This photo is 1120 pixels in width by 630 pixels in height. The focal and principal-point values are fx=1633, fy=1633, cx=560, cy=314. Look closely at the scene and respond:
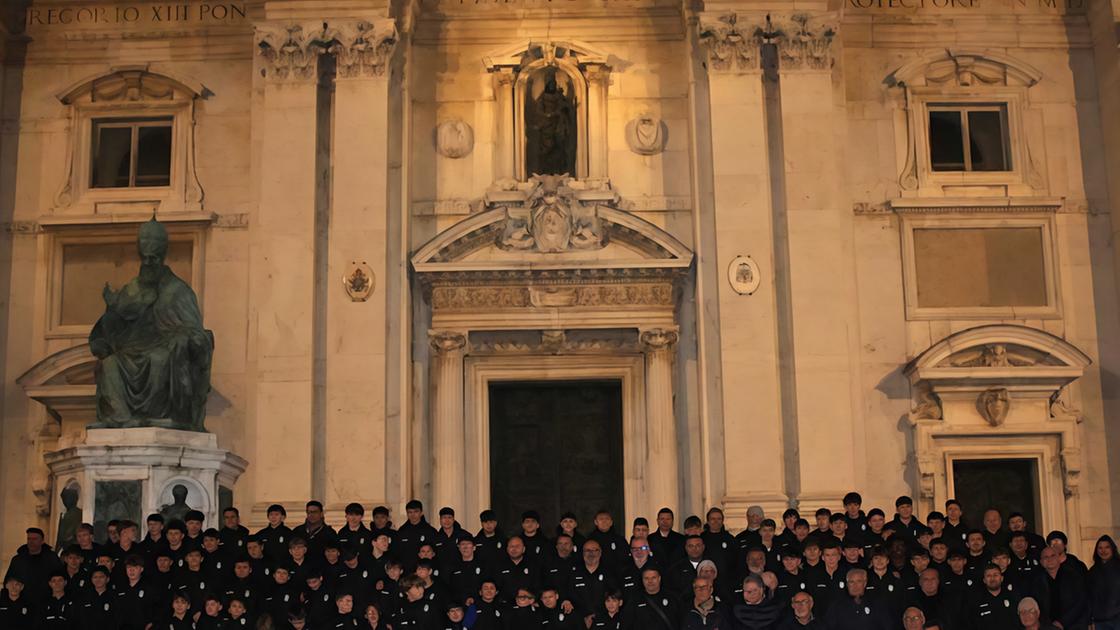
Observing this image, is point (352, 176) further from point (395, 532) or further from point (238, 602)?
point (238, 602)

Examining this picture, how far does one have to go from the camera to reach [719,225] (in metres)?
25.0

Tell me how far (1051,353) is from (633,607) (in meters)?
10.7

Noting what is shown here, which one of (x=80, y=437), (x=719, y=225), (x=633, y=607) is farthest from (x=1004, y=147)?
(x=80, y=437)

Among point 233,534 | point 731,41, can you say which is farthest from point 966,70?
point 233,534

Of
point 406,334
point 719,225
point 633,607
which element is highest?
point 719,225

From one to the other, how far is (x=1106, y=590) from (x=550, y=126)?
40.1ft

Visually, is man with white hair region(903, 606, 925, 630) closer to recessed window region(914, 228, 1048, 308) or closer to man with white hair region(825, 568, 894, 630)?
man with white hair region(825, 568, 894, 630)

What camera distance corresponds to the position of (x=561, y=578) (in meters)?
18.3

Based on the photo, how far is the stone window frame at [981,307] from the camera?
26.1m

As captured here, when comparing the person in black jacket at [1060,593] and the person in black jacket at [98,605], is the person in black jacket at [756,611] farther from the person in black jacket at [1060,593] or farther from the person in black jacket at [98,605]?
the person in black jacket at [98,605]

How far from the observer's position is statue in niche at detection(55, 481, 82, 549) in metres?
20.3

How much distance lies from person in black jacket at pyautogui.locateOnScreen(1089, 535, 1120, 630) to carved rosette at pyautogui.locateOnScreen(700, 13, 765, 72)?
10.1 metres

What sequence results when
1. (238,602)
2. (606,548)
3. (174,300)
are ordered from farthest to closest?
(174,300) < (606,548) < (238,602)

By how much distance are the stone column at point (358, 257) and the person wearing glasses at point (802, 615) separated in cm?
856
